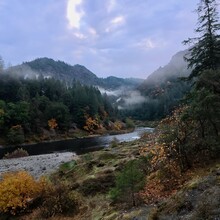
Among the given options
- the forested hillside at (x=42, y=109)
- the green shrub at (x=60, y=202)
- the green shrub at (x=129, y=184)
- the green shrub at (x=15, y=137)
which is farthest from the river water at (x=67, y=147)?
the green shrub at (x=129, y=184)

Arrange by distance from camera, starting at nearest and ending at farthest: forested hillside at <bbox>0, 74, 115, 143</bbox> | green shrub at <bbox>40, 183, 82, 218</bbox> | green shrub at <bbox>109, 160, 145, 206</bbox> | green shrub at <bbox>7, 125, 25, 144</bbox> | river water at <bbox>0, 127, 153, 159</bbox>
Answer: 1. green shrub at <bbox>109, 160, 145, 206</bbox>
2. green shrub at <bbox>40, 183, 82, 218</bbox>
3. river water at <bbox>0, 127, 153, 159</bbox>
4. green shrub at <bbox>7, 125, 25, 144</bbox>
5. forested hillside at <bbox>0, 74, 115, 143</bbox>

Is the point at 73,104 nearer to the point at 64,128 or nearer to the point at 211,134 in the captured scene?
the point at 64,128

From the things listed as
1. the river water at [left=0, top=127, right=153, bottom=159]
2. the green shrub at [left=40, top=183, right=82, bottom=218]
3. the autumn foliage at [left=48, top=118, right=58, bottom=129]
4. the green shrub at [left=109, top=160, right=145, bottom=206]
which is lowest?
the river water at [left=0, top=127, right=153, bottom=159]

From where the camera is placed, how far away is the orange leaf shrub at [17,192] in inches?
915

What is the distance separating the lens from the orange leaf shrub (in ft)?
76.3

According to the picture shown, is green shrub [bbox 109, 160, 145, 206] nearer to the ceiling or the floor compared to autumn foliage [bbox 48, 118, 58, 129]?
nearer to the floor

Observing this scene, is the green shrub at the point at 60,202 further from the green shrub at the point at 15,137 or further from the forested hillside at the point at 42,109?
the forested hillside at the point at 42,109

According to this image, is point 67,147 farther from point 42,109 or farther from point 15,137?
point 42,109

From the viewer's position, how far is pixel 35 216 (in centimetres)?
2259

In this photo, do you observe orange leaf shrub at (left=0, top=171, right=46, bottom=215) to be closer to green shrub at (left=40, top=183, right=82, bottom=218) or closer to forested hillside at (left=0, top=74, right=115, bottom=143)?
green shrub at (left=40, top=183, right=82, bottom=218)

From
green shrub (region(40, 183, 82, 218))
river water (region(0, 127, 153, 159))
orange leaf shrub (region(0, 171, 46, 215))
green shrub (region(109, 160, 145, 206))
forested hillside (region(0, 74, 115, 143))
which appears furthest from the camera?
forested hillside (region(0, 74, 115, 143))

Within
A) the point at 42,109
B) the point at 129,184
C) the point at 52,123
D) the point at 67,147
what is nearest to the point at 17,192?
the point at 129,184

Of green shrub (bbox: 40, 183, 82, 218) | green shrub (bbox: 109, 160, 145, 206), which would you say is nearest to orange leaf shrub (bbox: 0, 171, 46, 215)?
green shrub (bbox: 40, 183, 82, 218)

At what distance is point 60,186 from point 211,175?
1176 centimetres
